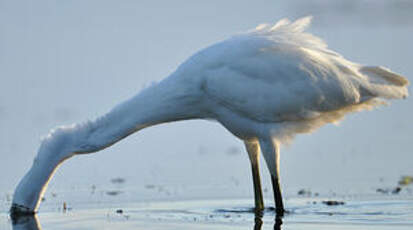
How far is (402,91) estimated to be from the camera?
562 inches

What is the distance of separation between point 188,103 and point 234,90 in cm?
67

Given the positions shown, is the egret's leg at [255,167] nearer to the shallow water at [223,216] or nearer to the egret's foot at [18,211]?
the shallow water at [223,216]

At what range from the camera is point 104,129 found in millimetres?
13312

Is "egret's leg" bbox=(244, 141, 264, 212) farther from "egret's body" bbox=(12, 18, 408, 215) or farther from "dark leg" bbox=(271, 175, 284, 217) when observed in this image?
"dark leg" bbox=(271, 175, 284, 217)

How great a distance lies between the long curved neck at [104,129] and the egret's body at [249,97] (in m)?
0.01

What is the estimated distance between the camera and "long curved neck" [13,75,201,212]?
13.1 metres

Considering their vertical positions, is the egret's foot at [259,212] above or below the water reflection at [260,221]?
above

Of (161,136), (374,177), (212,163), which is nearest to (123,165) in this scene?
(212,163)

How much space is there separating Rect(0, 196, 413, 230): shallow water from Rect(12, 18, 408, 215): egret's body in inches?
18.0

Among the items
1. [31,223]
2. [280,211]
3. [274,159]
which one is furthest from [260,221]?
[31,223]

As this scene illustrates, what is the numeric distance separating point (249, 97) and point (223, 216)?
5.60ft

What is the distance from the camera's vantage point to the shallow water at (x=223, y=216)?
40.9 ft

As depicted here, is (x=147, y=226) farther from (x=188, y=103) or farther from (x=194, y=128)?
(x=194, y=128)

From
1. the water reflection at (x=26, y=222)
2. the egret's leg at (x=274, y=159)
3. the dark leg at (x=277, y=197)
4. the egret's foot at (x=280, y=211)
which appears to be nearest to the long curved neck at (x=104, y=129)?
the water reflection at (x=26, y=222)
